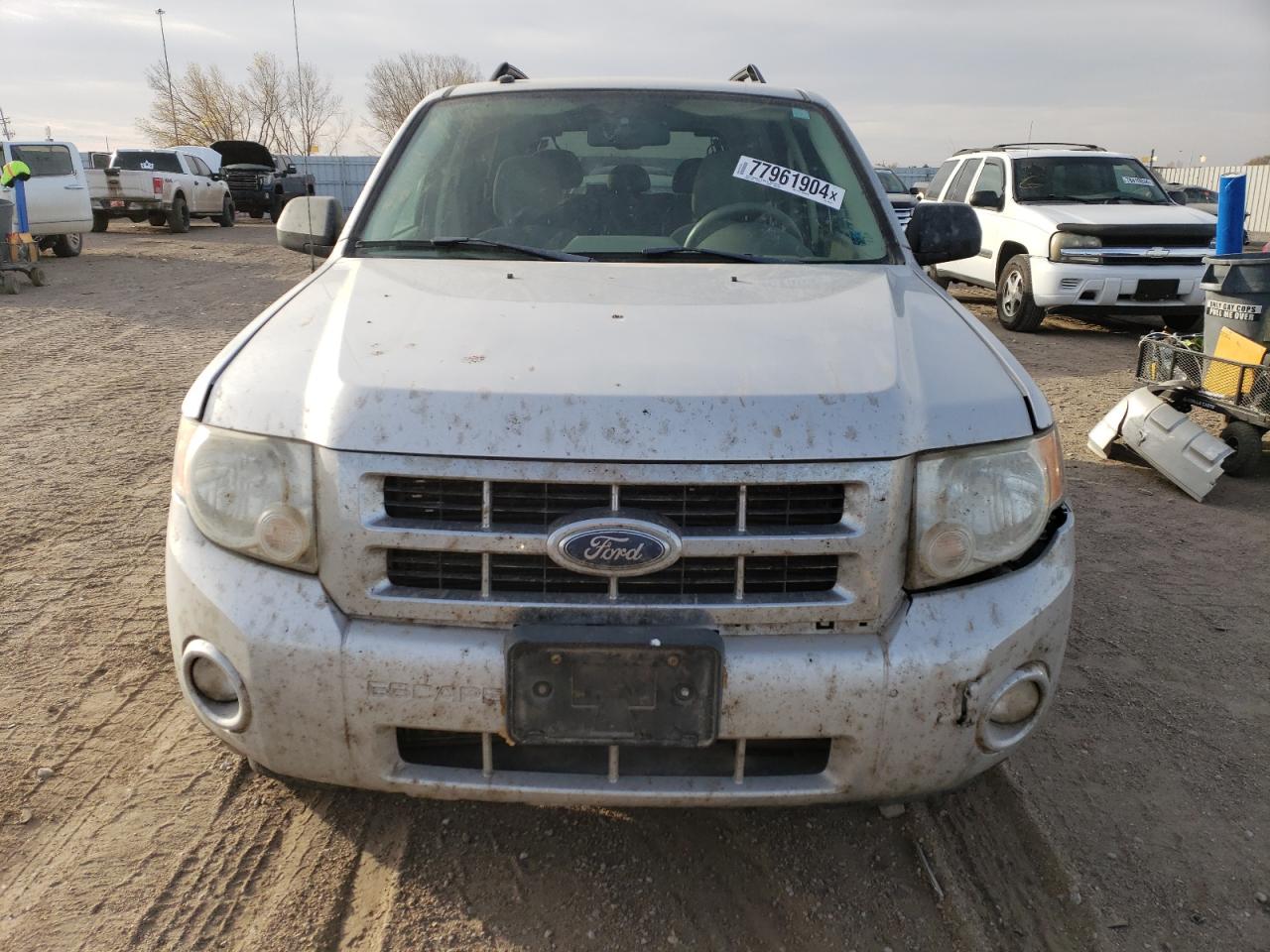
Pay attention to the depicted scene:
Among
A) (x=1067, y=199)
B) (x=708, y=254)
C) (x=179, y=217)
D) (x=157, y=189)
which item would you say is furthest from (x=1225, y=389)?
(x=179, y=217)

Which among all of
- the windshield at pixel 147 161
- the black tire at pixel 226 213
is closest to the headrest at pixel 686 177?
the windshield at pixel 147 161

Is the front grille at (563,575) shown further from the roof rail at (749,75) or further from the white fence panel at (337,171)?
the white fence panel at (337,171)

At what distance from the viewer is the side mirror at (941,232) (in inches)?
132

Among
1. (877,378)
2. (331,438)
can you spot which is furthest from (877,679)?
(331,438)

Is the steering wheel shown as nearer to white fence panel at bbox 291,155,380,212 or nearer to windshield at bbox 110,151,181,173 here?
windshield at bbox 110,151,181,173

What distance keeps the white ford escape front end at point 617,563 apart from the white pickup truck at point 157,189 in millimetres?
21681

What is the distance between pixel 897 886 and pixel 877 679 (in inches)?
27.0

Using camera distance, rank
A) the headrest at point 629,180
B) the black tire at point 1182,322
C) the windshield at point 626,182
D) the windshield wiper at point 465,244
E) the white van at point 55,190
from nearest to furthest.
Result: the windshield wiper at point 465,244 < the windshield at point 626,182 < the headrest at point 629,180 < the black tire at point 1182,322 < the white van at point 55,190

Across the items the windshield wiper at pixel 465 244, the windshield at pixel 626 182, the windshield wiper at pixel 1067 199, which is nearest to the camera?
the windshield wiper at pixel 465 244

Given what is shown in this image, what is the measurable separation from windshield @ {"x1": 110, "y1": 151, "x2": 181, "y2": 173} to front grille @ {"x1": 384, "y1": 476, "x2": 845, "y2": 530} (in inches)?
964

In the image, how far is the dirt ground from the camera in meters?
2.17

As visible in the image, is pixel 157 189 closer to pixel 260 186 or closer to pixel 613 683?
pixel 260 186

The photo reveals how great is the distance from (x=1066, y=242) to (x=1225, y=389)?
4674 mm

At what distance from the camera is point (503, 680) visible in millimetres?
1927
